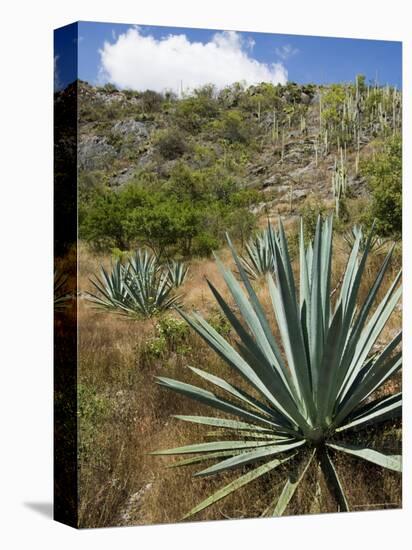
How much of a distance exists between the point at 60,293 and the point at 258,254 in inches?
50.6

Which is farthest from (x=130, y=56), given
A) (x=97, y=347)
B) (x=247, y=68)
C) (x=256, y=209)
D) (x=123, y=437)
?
(x=123, y=437)

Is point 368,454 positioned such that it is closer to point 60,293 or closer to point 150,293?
point 150,293

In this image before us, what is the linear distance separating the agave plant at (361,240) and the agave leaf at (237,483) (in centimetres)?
149

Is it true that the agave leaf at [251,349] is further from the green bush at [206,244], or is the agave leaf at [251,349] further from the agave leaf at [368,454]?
the agave leaf at [368,454]

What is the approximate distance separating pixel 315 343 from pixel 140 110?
5.60 feet

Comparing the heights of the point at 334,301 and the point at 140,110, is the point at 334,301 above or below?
below

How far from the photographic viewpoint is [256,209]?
23.8ft

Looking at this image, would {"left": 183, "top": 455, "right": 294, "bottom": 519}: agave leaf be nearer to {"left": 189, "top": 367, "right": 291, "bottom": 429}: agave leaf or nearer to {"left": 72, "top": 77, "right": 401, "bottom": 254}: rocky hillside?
{"left": 189, "top": 367, "right": 291, "bottom": 429}: agave leaf

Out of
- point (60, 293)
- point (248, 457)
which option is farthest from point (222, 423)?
point (60, 293)

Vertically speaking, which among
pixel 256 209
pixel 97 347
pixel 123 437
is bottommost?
pixel 123 437

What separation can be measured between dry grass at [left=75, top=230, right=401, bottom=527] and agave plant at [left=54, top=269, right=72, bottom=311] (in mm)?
146

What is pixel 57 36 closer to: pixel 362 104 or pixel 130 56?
pixel 130 56

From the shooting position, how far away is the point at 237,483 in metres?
6.81

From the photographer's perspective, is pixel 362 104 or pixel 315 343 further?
pixel 362 104
